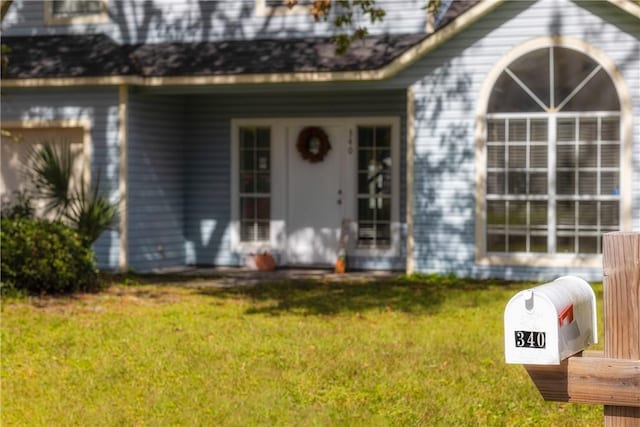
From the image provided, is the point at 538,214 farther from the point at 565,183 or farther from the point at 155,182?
the point at 155,182

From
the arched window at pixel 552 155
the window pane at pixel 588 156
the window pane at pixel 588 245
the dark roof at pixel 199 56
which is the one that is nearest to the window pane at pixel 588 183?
the arched window at pixel 552 155

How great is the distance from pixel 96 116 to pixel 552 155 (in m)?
6.78

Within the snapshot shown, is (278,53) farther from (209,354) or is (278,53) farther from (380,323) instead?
(209,354)

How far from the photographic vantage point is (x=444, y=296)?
1284cm

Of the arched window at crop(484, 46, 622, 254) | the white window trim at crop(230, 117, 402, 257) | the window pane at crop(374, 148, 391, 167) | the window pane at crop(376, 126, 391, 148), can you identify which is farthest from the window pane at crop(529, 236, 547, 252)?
Result: the window pane at crop(376, 126, 391, 148)

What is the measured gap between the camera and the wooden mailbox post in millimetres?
3184

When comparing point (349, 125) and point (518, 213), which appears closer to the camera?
point (518, 213)

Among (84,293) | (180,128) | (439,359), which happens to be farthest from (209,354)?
(180,128)

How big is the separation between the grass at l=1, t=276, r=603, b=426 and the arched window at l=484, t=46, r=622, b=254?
86.8 inches

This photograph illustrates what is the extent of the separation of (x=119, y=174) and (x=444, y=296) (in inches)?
222

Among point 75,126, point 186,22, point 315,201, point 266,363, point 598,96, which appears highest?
point 186,22

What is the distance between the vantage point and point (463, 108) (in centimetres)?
1477

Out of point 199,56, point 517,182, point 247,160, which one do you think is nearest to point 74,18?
point 199,56

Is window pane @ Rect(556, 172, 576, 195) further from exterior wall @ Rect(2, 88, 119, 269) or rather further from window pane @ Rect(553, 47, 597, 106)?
exterior wall @ Rect(2, 88, 119, 269)
